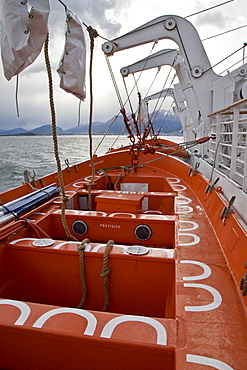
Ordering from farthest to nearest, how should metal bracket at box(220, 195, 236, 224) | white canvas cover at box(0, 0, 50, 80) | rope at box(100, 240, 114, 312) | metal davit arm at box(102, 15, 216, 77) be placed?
metal davit arm at box(102, 15, 216, 77) < metal bracket at box(220, 195, 236, 224) < rope at box(100, 240, 114, 312) < white canvas cover at box(0, 0, 50, 80)

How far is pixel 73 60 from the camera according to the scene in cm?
246

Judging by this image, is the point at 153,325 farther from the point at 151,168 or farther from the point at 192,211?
the point at 151,168

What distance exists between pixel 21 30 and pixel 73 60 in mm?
820

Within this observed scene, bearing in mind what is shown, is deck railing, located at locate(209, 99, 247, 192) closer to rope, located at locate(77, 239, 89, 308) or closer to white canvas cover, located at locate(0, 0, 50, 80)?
rope, located at locate(77, 239, 89, 308)

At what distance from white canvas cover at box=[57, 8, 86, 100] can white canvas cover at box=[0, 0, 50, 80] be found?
2.06ft

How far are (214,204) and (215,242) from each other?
686mm

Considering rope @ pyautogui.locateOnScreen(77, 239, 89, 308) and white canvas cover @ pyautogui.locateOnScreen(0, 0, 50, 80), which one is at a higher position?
white canvas cover @ pyautogui.locateOnScreen(0, 0, 50, 80)

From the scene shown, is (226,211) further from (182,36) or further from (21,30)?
(182,36)

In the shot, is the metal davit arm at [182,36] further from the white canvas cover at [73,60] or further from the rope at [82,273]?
the rope at [82,273]

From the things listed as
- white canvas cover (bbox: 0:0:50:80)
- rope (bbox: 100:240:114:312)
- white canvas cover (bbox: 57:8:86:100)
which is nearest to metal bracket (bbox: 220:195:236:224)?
rope (bbox: 100:240:114:312)

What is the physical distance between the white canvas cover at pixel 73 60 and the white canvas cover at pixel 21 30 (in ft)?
2.06

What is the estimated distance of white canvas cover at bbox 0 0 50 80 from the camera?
1661mm

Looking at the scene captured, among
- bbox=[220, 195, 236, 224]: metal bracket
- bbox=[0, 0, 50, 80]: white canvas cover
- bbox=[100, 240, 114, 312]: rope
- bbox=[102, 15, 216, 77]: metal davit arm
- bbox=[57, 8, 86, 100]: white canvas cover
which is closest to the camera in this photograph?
bbox=[0, 0, 50, 80]: white canvas cover

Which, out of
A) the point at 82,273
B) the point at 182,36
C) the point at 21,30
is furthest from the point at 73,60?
the point at 182,36
